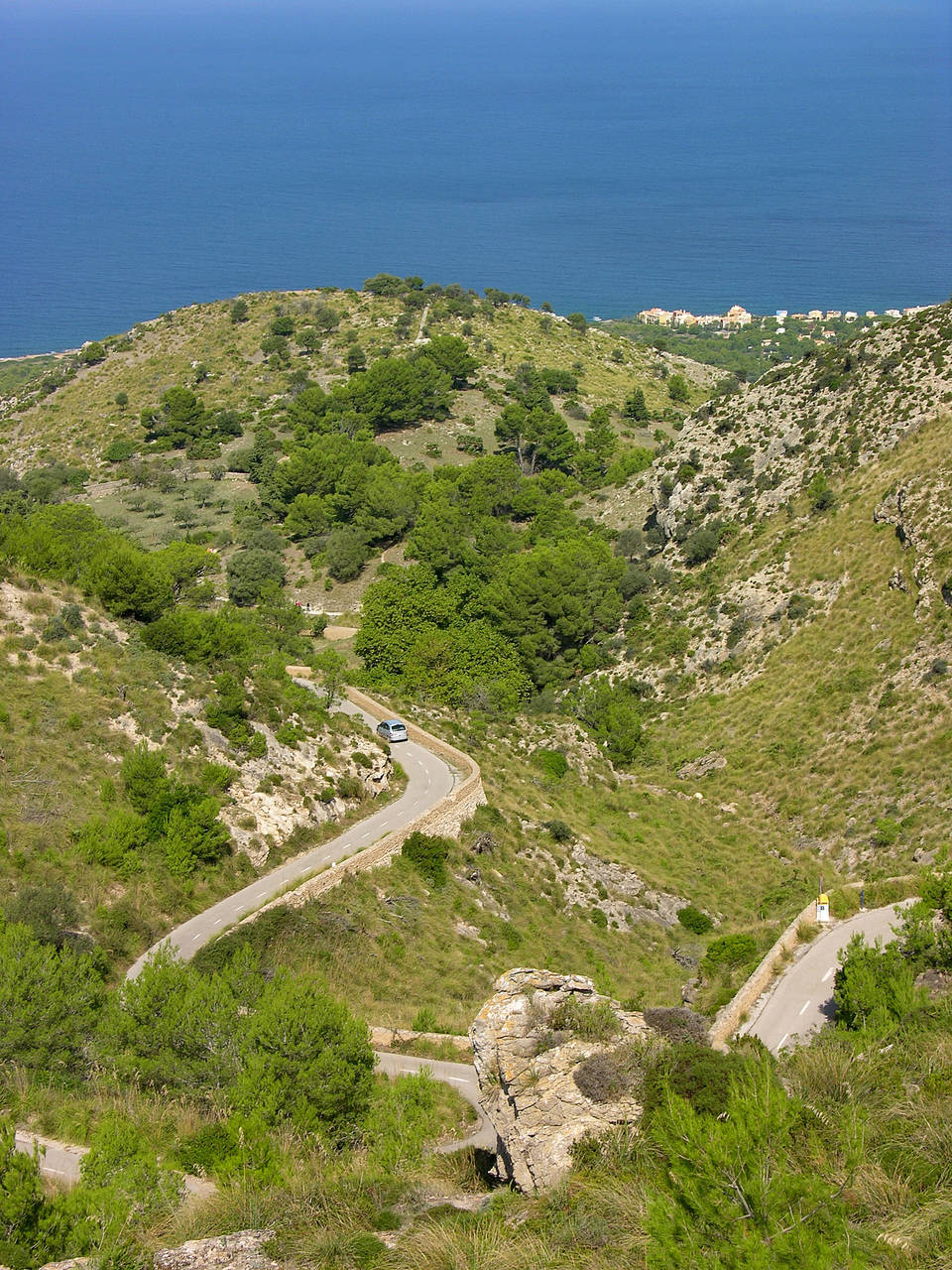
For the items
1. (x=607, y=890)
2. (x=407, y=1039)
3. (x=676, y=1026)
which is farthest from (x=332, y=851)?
(x=676, y=1026)

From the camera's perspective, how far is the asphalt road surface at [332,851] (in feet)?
82.3

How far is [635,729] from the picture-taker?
4769 centimetres

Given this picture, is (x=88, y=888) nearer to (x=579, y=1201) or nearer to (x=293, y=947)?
(x=293, y=947)

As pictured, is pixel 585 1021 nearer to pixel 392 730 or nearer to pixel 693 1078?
pixel 693 1078

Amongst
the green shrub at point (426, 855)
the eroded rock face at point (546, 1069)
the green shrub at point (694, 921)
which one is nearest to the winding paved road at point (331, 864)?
the green shrub at point (426, 855)

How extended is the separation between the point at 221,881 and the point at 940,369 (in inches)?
1606

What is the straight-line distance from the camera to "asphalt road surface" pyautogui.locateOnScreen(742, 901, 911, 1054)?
67.4 ft

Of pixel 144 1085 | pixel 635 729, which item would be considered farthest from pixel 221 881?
pixel 635 729

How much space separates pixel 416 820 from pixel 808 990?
1206 centimetres

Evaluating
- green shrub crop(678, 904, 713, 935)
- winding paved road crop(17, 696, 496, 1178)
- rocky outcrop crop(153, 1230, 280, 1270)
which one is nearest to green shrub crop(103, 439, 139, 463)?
winding paved road crop(17, 696, 496, 1178)

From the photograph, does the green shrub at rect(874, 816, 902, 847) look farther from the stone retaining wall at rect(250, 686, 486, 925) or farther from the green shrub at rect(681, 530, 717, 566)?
the green shrub at rect(681, 530, 717, 566)

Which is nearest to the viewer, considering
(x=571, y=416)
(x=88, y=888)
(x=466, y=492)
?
(x=88, y=888)

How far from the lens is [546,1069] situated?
15.4 m

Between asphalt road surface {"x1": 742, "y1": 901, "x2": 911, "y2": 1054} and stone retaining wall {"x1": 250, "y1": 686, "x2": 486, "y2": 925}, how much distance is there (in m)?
10.7
